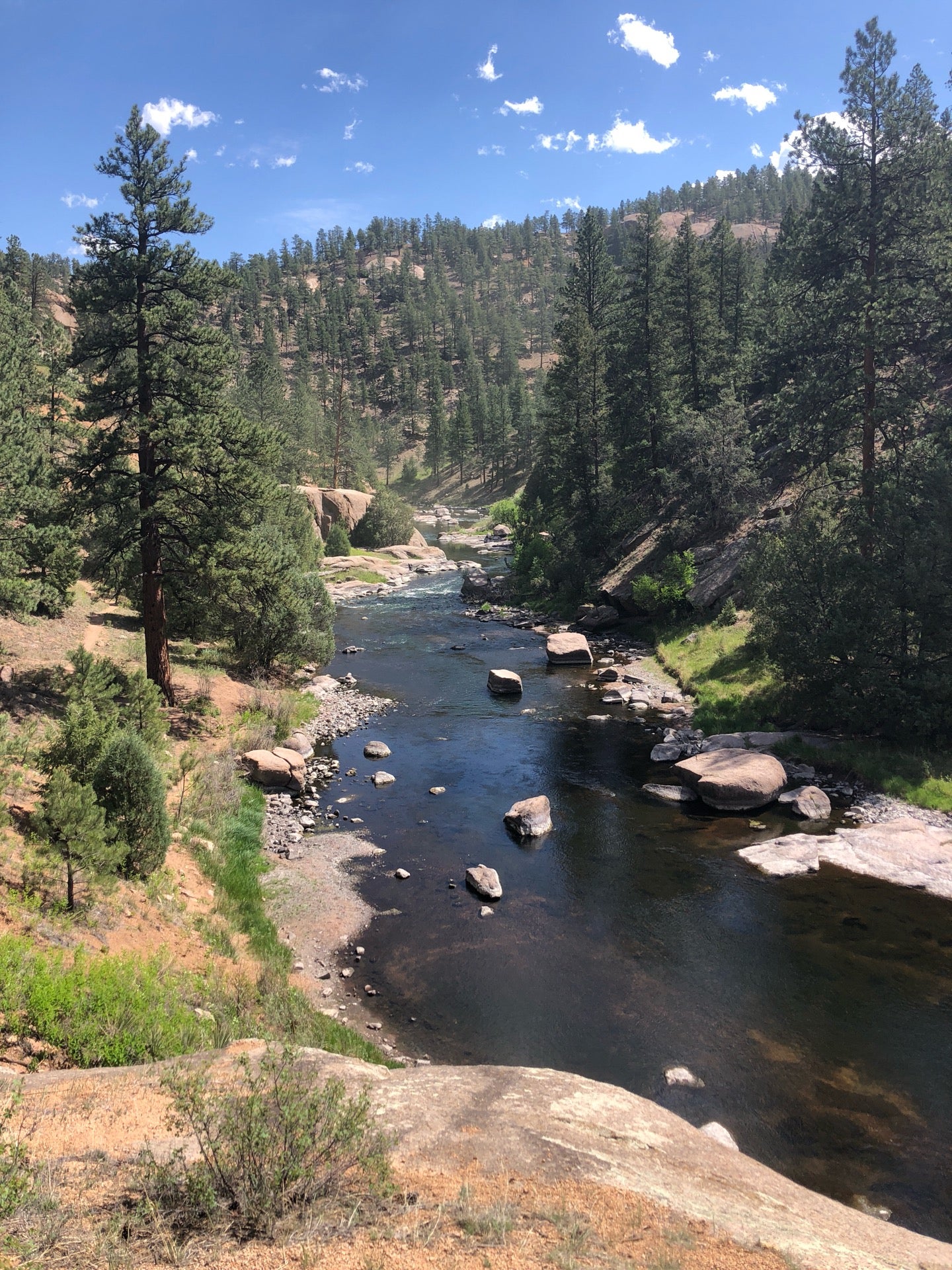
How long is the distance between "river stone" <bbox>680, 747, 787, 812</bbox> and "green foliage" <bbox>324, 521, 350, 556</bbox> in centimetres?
4647

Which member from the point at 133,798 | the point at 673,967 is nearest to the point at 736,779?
the point at 673,967

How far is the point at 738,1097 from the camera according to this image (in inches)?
426

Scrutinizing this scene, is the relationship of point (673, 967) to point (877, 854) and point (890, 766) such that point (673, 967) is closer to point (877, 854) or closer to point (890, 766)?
point (877, 854)

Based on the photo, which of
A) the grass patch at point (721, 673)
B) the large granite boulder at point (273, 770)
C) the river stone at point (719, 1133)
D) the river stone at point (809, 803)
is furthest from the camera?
the grass patch at point (721, 673)

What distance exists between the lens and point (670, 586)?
37.1 metres

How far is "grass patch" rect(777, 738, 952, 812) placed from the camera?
1964cm

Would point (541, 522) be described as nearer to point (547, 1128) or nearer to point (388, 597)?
point (388, 597)

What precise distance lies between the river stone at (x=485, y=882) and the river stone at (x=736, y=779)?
24.0ft

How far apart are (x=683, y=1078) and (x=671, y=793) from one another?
10.7 metres

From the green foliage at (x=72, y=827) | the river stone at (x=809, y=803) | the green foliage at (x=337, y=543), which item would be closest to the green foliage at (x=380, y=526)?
the green foliage at (x=337, y=543)

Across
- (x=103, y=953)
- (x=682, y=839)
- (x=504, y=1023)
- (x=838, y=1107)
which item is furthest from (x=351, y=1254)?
(x=682, y=839)

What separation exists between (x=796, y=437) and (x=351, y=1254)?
27.5 meters

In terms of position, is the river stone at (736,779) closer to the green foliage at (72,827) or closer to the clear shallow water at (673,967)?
the clear shallow water at (673,967)

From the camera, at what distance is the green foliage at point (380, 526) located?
2692 inches
